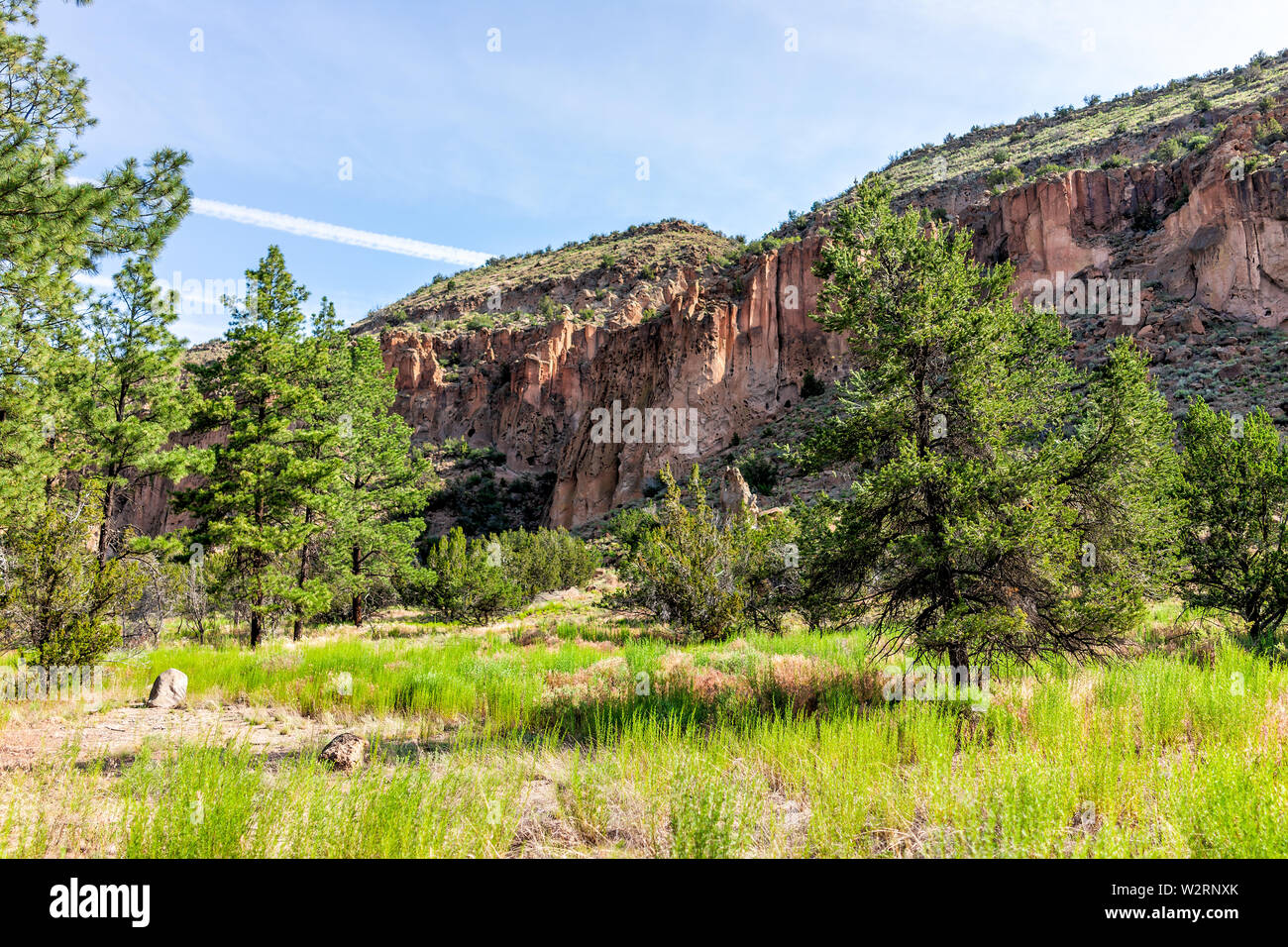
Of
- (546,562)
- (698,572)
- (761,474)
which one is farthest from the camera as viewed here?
(761,474)

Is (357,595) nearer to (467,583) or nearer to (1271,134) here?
(467,583)

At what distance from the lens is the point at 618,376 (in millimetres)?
58844

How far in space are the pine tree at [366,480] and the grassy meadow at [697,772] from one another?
11.2 m

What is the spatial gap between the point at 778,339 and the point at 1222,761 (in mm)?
50022

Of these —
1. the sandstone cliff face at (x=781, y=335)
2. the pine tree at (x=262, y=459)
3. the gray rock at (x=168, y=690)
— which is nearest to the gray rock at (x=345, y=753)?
the gray rock at (x=168, y=690)

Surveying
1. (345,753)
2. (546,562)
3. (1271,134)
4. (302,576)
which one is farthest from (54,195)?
(1271,134)

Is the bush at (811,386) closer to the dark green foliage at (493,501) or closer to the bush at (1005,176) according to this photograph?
the bush at (1005,176)

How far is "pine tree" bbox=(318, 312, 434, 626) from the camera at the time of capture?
19188 mm

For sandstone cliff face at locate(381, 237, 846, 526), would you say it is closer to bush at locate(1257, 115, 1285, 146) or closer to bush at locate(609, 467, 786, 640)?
bush at locate(1257, 115, 1285, 146)

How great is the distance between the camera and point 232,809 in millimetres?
2986

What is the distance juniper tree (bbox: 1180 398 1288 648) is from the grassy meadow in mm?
3784

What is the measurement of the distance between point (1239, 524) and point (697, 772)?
44.4 ft
